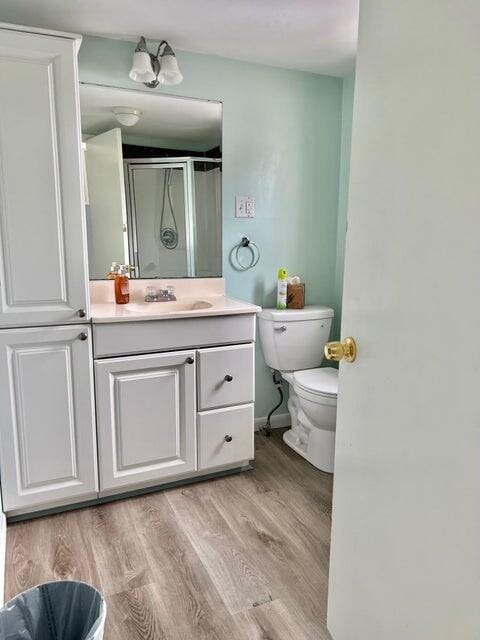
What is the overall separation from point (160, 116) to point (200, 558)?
2029 mm

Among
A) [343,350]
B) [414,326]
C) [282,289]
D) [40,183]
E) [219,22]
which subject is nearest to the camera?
[414,326]

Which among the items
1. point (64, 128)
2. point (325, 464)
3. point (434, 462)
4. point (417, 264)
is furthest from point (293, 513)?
point (64, 128)

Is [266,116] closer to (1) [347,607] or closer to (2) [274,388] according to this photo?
(2) [274,388]

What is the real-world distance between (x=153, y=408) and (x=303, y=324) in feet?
3.18

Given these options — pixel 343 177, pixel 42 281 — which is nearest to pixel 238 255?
pixel 343 177

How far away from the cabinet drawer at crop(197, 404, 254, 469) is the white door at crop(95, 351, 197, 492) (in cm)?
5

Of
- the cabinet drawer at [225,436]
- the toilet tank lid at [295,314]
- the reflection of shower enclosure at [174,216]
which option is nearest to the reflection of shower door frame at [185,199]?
the reflection of shower enclosure at [174,216]

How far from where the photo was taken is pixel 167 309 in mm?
2162

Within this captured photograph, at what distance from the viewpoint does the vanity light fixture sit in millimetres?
1995

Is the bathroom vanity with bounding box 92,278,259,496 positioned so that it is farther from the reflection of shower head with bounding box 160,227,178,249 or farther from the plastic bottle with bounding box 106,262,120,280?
the reflection of shower head with bounding box 160,227,178,249

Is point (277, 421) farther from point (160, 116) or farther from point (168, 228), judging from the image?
point (160, 116)

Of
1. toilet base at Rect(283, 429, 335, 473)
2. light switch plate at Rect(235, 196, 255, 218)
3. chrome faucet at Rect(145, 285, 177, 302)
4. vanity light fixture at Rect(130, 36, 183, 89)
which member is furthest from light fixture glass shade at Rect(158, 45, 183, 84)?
toilet base at Rect(283, 429, 335, 473)

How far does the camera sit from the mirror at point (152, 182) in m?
2.16

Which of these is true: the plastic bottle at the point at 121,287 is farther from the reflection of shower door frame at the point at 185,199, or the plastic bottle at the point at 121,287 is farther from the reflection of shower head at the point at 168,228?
the reflection of shower head at the point at 168,228
